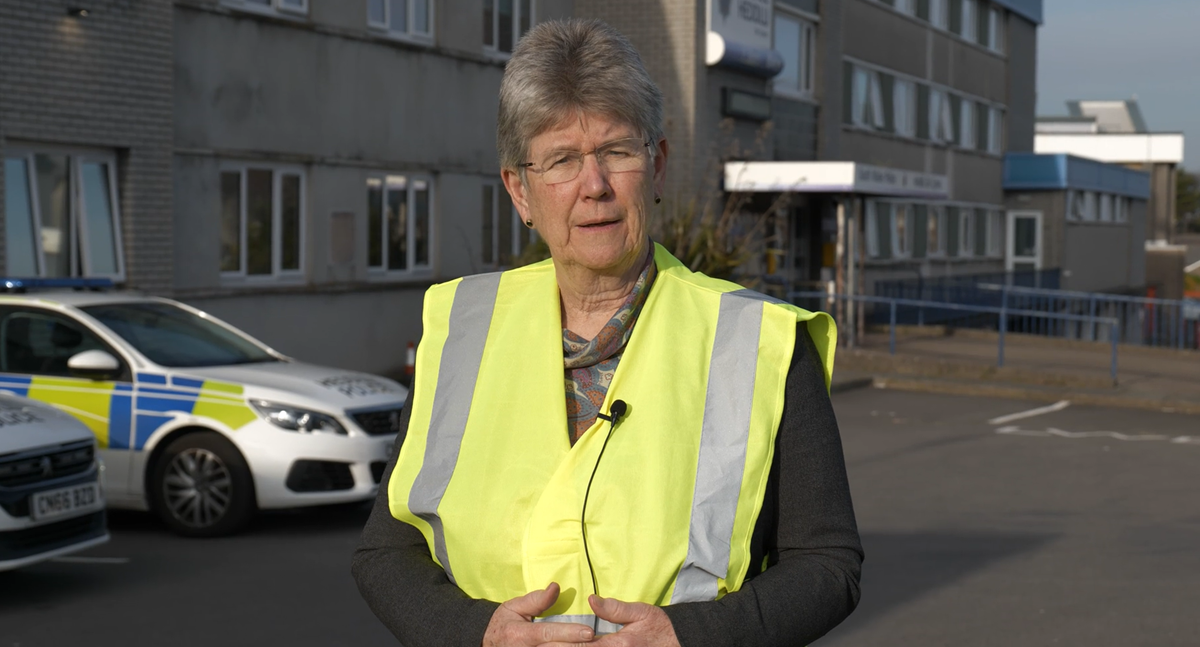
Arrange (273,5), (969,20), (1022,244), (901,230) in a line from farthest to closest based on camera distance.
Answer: (1022,244) → (969,20) → (901,230) → (273,5)

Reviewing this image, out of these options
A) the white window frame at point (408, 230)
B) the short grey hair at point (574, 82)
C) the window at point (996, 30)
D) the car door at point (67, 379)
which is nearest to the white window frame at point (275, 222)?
the white window frame at point (408, 230)

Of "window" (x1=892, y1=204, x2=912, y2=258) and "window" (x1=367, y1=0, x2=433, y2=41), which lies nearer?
"window" (x1=367, y1=0, x2=433, y2=41)

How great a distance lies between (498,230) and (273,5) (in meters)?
5.68

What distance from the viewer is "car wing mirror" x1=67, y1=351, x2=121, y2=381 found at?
9.30m

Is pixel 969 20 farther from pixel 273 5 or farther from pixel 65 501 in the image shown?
pixel 65 501

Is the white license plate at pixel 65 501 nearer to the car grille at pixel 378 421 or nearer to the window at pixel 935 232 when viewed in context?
the car grille at pixel 378 421

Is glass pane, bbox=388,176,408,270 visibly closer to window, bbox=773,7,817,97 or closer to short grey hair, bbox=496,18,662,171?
window, bbox=773,7,817,97

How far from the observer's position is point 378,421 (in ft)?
31.8

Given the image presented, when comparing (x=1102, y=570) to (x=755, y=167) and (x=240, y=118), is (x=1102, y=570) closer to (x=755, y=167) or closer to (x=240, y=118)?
(x=240, y=118)

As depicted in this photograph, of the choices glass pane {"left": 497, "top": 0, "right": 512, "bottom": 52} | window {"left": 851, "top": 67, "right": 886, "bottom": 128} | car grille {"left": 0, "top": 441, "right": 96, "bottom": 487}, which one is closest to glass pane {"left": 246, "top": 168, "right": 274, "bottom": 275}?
glass pane {"left": 497, "top": 0, "right": 512, "bottom": 52}

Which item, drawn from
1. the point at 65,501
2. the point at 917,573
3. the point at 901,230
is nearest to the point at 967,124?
the point at 901,230

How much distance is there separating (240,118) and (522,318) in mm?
14511

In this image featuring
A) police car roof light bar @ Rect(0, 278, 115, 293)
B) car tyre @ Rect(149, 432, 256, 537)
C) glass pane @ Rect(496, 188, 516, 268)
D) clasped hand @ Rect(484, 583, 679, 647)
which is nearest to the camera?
clasped hand @ Rect(484, 583, 679, 647)

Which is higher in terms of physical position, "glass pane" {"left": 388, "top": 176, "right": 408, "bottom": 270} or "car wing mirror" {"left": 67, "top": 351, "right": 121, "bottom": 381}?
"glass pane" {"left": 388, "top": 176, "right": 408, "bottom": 270}
